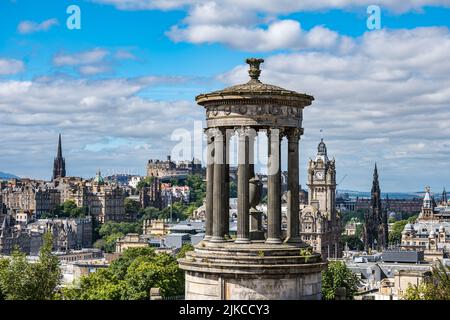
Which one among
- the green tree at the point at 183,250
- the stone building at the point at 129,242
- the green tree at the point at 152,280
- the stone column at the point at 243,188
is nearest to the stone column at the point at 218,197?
the stone column at the point at 243,188

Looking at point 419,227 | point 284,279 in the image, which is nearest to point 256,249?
point 284,279

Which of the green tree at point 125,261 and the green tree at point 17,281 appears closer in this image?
the green tree at point 17,281

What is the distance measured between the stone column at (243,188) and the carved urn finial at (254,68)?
2.11m

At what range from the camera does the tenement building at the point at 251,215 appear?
23.3 m

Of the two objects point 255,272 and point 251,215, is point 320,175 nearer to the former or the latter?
point 251,215

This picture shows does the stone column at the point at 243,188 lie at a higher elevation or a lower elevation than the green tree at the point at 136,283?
higher

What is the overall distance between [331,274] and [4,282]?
40779mm

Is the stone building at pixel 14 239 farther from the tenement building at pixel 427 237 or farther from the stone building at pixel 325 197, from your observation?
the tenement building at pixel 427 237

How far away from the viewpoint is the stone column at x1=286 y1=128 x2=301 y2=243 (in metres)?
24.6

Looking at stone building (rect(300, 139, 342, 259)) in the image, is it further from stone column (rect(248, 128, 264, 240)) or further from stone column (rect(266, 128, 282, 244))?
stone column (rect(266, 128, 282, 244))

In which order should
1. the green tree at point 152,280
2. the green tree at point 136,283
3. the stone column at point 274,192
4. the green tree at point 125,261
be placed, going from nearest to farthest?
the stone column at point 274,192, the green tree at point 136,283, the green tree at point 152,280, the green tree at point 125,261

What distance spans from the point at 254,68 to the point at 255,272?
5.79 m
